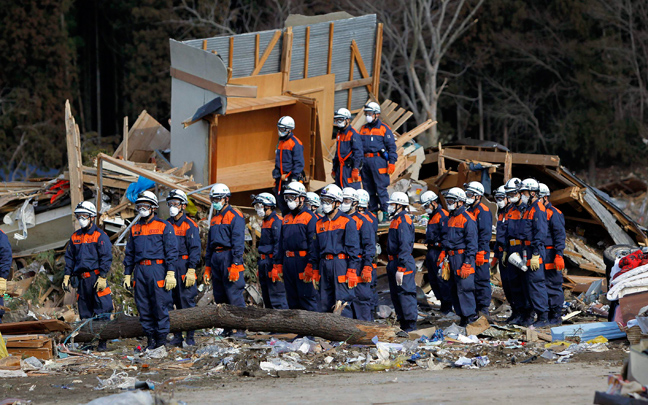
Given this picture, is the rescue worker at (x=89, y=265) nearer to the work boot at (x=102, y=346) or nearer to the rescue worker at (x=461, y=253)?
the work boot at (x=102, y=346)

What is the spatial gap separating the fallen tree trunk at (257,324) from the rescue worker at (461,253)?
214 centimetres

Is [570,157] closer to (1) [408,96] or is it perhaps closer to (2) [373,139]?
(1) [408,96]

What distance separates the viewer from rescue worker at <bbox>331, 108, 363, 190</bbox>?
52.5 feet

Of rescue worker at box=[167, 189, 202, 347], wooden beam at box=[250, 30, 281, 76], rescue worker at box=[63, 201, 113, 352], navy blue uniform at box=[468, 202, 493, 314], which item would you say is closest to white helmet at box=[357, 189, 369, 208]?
navy blue uniform at box=[468, 202, 493, 314]

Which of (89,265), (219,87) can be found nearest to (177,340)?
(89,265)

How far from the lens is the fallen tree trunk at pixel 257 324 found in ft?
39.2

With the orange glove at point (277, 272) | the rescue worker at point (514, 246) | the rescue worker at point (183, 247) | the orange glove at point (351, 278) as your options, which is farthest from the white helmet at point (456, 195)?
the rescue worker at point (183, 247)

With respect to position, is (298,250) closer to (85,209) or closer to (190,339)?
(190,339)

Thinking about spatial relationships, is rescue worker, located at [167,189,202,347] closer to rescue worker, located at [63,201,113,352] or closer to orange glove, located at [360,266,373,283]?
rescue worker, located at [63,201,113,352]

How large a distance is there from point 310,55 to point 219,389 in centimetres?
1065

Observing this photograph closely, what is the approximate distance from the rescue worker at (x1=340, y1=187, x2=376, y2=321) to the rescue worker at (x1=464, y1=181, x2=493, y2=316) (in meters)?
2.31

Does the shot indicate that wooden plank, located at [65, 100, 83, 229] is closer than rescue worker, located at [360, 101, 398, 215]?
No

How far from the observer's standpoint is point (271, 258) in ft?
47.6

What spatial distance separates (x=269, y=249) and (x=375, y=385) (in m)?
5.15
